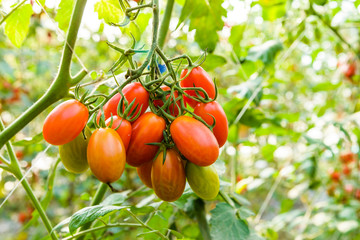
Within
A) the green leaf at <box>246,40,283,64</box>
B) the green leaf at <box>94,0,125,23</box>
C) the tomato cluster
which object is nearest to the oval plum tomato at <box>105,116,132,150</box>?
the tomato cluster

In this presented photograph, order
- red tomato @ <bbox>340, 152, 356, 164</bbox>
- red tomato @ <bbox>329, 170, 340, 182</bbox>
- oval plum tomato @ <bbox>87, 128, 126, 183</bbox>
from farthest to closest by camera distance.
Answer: red tomato @ <bbox>340, 152, 356, 164</bbox> → red tomato @ <bbox>329, 170, 340, 182</bbox> → oval plum tomato @ <bbox>87, 128, 126, 183</bbox>

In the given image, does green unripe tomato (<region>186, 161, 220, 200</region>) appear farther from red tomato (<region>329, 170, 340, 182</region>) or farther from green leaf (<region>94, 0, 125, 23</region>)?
red tomato (<region>329, 170, 340, 182</region>)

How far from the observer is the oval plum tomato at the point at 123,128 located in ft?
1.94

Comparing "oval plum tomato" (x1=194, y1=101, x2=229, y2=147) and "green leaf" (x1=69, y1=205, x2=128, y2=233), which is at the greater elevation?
"oval plum tomato" (x1=194, y1=101, x2=229, y2=147)

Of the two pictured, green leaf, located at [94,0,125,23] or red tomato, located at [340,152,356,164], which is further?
red tomato, located at [340,152,356,164]

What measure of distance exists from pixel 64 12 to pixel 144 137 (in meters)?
0.36

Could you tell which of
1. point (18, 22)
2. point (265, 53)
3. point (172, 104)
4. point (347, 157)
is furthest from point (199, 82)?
point (347, 157)

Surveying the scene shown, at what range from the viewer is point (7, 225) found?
4.11 metres

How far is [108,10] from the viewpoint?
0.73 meters

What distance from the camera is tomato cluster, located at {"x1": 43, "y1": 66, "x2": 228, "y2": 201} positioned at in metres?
0.57

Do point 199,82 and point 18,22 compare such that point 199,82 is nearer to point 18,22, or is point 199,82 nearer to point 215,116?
point 215,116

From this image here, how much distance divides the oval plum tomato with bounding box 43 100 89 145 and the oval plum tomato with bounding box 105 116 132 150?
48 mm

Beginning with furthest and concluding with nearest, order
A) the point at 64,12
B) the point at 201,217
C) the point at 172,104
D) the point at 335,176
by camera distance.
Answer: the point at 335,176 < the point at 201,217 < the point at 64,12 < the point at 172,104

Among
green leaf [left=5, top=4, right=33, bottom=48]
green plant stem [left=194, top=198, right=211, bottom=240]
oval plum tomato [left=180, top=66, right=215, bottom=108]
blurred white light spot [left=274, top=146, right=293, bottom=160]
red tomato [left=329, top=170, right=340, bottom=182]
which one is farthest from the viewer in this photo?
red tomato [left=329, top=170, right=340, bottom=182]
